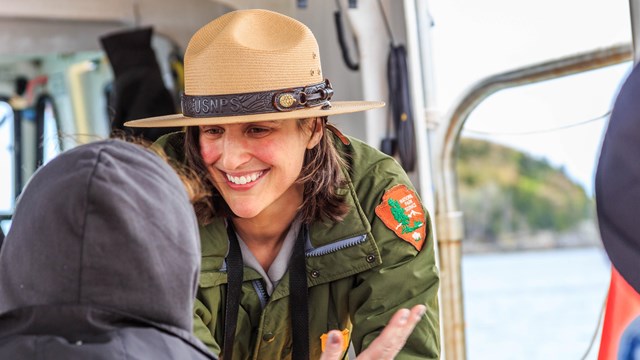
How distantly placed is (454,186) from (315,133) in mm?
855

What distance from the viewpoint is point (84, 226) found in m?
1.24

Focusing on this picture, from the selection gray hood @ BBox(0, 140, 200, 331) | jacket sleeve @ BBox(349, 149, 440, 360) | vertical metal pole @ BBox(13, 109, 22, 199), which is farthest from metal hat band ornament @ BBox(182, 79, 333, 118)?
vertical metal pole @ BBox(13, 109, 22, 199)

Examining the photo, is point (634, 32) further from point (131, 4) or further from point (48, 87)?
point (48, 87)

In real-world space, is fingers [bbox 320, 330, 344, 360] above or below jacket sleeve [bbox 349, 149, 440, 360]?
above

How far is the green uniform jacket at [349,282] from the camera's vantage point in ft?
7.88

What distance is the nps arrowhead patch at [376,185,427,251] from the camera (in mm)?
2443

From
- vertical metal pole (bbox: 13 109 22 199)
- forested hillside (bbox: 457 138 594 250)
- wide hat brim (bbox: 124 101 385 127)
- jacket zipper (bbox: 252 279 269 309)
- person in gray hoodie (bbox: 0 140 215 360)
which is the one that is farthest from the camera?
forested hillside (bbox: 457 138 594 250)

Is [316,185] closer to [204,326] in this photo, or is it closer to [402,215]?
[402,215]

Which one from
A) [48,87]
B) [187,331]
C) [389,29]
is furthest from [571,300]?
[187,331]

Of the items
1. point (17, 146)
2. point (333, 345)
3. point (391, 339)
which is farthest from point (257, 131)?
point (17, 146)

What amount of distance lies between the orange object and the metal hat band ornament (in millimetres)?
723

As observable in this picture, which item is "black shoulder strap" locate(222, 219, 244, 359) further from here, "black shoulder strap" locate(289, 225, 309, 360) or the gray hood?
the gray hood

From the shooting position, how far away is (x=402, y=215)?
2.45m

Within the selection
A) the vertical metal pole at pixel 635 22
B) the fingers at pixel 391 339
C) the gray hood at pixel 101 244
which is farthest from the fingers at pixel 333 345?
the vertical metal pole at pixel 635 22
